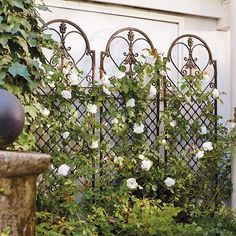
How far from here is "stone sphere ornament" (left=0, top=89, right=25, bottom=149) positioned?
235 cm

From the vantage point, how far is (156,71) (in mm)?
4777

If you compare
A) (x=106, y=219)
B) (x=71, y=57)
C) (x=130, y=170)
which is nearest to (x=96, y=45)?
(x=71, y=57)

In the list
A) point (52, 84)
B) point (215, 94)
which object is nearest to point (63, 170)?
point (52, 84)

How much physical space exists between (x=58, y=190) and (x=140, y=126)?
955 mm

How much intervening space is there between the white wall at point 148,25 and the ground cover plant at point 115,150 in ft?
1.18

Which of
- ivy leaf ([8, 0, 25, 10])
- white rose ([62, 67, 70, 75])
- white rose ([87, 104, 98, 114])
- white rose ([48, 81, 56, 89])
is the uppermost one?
ivy leaf ([8, 0, 25, 10])

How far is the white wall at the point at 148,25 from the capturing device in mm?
4953

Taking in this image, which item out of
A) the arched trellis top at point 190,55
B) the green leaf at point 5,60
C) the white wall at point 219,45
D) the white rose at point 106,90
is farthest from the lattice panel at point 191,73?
the green leaf at point 5,60

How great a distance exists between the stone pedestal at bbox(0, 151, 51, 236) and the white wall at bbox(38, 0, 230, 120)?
2.62 m

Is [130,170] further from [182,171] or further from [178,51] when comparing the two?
[178,51]

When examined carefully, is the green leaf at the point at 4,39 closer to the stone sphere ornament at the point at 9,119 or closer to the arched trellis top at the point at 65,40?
the arched trellis top at the point at 65,40

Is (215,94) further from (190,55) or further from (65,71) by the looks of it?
(65,71)

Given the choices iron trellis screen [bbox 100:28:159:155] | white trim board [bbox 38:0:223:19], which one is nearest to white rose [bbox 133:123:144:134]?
iron trellis screen [bbox 100:28:159:155]

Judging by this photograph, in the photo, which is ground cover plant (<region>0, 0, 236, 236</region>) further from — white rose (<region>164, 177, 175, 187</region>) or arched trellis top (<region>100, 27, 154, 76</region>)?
arched trellis top (<region>100, 27, 154, 76</region>)
